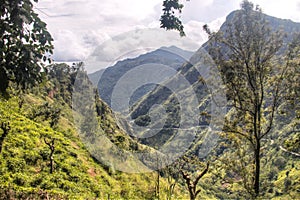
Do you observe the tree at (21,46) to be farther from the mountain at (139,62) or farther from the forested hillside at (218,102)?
the mountain at (139,62)

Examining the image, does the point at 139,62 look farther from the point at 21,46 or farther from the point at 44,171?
the point at 21,46

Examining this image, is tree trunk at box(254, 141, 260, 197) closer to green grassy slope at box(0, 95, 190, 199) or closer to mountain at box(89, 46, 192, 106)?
mountain at box(89, 46, 192, 106)

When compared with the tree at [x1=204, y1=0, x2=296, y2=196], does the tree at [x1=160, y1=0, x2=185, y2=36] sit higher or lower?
lower

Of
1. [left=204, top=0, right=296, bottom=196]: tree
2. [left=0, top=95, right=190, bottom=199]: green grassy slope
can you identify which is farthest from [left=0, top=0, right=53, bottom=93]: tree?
[left=204, top=0, right=296, bottom=196]: tree

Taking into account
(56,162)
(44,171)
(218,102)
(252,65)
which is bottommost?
(44,171)

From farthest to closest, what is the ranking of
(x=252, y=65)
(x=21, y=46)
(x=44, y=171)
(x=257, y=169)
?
(x=44, y=171) < (x=252, y=65) < (x=257, y=169) < (x=21, y=46)

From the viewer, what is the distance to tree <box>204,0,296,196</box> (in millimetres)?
15766

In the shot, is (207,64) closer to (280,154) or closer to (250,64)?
(250,64)

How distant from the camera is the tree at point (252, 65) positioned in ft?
51.7

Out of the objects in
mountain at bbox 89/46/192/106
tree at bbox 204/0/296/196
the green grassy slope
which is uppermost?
mountain at bbox 89/46/192/106

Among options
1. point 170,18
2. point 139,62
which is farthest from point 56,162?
point 170,18

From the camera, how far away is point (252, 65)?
54.1 ft

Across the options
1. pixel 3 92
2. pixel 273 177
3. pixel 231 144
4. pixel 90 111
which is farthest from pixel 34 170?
pixel 273 177

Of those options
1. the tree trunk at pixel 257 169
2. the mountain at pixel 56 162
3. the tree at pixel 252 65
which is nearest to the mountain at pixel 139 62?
the tree at pixel 252 65
